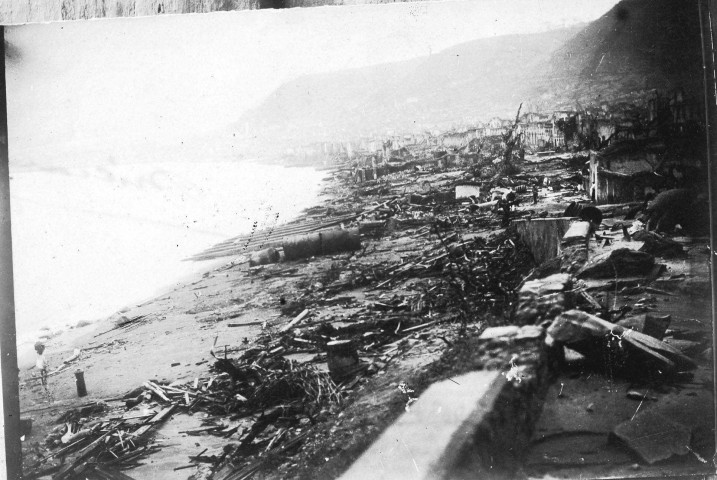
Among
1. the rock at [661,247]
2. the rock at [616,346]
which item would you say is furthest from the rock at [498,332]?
the rock at [661,247]

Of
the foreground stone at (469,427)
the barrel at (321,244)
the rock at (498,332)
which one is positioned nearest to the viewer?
the foreground stone at (469,427)

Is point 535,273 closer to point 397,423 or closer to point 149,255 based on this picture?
point 397,423

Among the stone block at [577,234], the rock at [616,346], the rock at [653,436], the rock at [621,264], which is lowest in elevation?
the rock at [653,436]

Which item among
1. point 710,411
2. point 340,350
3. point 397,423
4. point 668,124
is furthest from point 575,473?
point 668,124

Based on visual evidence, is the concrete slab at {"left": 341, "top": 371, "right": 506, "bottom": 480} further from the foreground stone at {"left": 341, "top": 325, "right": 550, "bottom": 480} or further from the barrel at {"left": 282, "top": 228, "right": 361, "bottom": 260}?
the barrel at {"left": 282, "top": 228, "right": 361, "bottom": 260}

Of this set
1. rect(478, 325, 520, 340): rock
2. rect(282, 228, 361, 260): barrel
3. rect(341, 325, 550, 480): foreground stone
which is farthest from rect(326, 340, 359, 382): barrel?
rect(478, 325, 520, 340): rock

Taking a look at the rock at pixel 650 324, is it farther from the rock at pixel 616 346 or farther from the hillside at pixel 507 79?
the hillside at pixel 507 79
